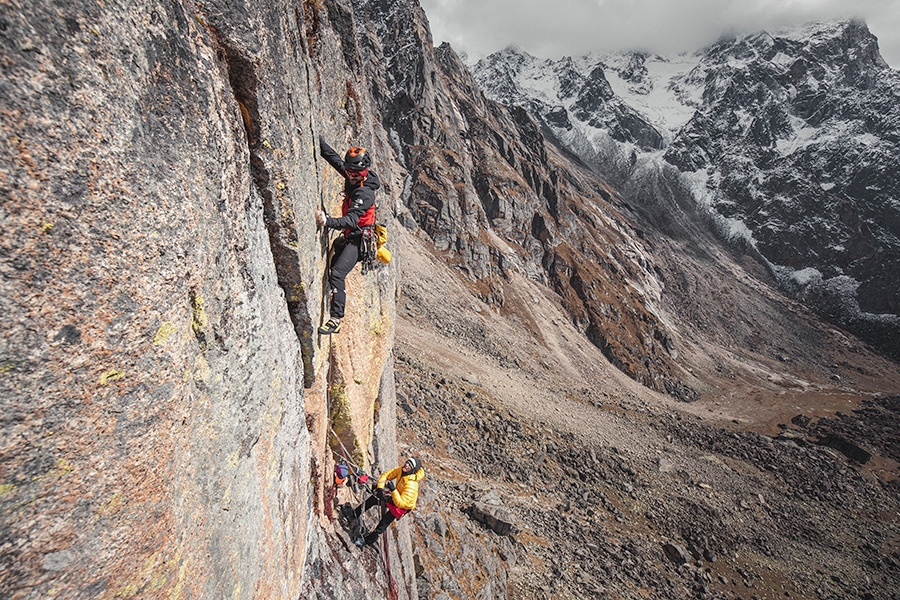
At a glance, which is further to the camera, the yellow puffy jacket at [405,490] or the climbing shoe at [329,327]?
the yellow puffy jacket at [405,490]

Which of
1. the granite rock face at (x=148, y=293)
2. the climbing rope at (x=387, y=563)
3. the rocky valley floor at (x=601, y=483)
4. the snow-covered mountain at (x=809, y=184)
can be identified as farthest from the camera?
the snow-covered mountain at (x=809, y=184)

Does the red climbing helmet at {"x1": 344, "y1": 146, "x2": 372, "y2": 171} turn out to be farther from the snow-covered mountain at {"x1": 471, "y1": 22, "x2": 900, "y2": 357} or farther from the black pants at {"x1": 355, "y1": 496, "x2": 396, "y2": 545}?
the snow-covered mountain at {"x1": 471, "y1": 22, "x2": 900, "y2": 357}

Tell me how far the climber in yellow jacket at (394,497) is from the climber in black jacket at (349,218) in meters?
4.47

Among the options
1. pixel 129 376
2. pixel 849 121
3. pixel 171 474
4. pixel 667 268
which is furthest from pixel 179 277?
pixel 849 121

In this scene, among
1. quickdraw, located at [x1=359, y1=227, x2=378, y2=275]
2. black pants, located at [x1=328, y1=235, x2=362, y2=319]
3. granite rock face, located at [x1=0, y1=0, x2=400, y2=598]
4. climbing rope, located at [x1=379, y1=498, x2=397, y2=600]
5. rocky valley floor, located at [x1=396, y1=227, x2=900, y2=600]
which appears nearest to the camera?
granite rock face, located at [x1=0, y1=0, x2=400, y2=598]

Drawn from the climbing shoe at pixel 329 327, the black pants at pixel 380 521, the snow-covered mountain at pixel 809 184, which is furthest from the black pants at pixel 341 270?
the snow-covered mountain at pixel 809 184

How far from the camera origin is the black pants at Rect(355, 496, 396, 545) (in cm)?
993

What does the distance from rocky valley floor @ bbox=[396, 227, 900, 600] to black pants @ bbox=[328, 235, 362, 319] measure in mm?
13127

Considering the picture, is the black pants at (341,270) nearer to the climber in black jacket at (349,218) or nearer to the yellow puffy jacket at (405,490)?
the climber in black jacket at (349,218)

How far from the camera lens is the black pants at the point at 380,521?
993 centimetres

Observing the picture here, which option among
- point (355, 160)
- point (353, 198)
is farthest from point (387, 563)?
point (355, 160)

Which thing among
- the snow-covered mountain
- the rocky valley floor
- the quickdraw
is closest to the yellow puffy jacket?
the quickdraw

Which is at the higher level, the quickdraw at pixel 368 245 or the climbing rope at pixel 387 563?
the quickdraw at pixel 368 245

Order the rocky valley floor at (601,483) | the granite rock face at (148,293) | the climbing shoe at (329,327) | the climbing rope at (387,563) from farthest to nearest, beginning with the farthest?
the rocky valley floor at (601,483), the climbing rope at (387,563), the climbing shoe at (329,327), the granite rock face at (148,293)
